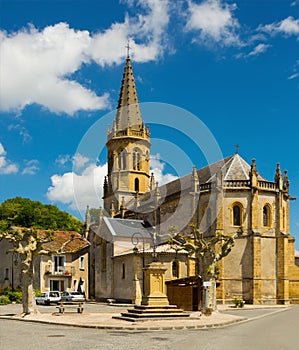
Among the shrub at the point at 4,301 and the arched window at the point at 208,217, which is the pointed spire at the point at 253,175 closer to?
the arched window at the point at 208,217

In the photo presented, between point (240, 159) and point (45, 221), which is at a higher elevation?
point (240, 159)

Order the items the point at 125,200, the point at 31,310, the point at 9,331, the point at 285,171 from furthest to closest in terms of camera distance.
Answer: the point at 125,200 < the point at 285,171 < the point at 31,310 < the point at 9,331

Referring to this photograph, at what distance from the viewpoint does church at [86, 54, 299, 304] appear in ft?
158

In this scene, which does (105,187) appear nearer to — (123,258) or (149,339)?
(123,258)

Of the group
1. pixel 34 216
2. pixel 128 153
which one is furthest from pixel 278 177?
pixel 34 216

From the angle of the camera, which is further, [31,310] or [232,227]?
[232,227]

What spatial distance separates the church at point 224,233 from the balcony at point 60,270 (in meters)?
3.19

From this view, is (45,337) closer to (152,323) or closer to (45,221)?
(152,323)

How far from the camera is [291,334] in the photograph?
19.3 m

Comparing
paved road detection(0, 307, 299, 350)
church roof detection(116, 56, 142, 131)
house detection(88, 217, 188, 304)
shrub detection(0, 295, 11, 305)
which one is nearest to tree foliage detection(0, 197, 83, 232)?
church roof detection(116, 56, 142, 131)

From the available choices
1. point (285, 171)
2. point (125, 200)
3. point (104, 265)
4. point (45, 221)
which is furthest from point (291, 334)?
point (45, 221)

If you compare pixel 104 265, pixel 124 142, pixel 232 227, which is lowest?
pixel 104 265

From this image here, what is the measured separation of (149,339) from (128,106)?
60.3 m

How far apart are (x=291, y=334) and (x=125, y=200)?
5644 centimetres
